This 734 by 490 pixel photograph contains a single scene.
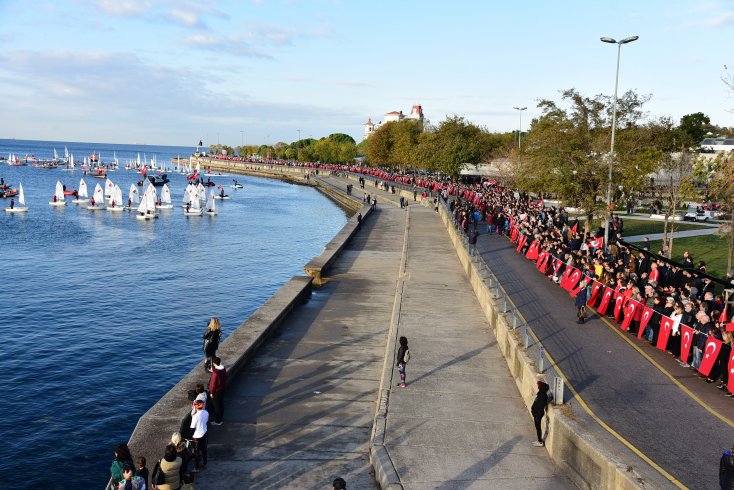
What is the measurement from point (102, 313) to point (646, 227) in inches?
1426

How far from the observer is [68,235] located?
195 ft

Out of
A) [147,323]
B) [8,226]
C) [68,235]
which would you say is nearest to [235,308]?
[147,323]

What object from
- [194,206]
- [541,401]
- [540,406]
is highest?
[541,401]

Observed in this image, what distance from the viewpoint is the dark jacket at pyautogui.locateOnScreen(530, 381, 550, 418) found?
12453 millimetres

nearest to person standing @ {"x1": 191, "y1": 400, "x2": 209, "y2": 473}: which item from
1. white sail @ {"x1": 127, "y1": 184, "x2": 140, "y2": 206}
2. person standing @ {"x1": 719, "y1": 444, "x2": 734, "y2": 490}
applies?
person standing @ {"x1": 719, "y1": 444, "x2": 734, "y2": 490}

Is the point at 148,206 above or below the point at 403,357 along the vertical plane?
below

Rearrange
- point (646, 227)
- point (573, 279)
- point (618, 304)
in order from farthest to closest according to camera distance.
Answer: point (646, 227)
point (573, 279)
point (618, 304)

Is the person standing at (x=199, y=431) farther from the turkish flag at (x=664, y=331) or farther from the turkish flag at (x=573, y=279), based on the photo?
the turkish flag at (x=573, y=279)

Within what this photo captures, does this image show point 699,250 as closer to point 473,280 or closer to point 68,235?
point 473,280

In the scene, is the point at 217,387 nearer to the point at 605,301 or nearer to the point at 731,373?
the point at 731,373

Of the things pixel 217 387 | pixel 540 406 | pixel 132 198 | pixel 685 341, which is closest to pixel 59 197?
pixel 132 198

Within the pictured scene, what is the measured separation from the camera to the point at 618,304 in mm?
20328

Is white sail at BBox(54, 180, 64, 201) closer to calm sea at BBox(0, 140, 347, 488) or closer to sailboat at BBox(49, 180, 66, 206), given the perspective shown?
sailboat at BBox(49, 180, 66, 206)

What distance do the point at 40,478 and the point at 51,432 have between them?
272 cm
